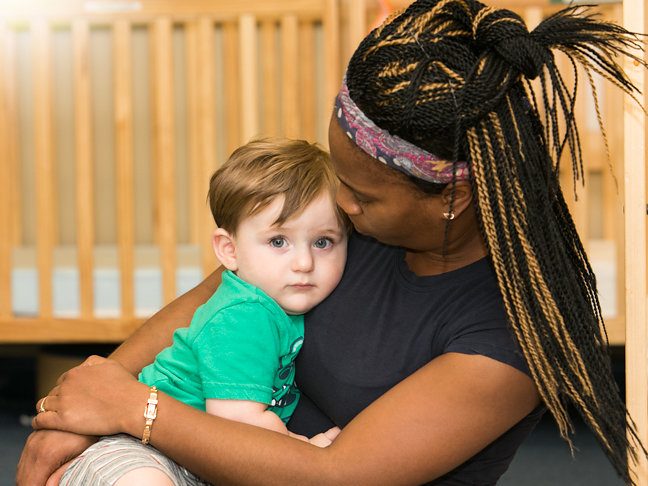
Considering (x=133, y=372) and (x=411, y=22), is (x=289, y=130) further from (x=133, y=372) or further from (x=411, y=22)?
(x=411, y=22)

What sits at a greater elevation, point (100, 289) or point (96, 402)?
point (96, 402)

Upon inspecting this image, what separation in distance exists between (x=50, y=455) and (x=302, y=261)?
1.40ft

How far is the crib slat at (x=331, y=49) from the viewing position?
2.75m

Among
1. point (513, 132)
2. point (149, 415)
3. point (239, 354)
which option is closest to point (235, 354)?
point (239, 354)

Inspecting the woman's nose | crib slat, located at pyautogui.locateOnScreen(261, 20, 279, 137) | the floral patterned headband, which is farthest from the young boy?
crib slat, located at pyautogui.locateOnScreen(261, 20, 279, 137)

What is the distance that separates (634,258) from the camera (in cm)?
118

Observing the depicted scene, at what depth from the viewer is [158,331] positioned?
1.48 m

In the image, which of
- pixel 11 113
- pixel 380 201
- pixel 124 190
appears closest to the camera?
pixel 380 201

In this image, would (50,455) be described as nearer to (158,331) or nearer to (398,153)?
(158,331)

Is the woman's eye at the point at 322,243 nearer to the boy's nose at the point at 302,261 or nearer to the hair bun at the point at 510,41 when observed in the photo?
the boy's nose at the point at 302,261

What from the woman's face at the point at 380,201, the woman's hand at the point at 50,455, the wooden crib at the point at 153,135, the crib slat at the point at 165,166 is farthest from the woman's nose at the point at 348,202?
the crib slat at the point at 165,166

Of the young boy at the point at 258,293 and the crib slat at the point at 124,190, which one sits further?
the crib slat at the point at 124,190

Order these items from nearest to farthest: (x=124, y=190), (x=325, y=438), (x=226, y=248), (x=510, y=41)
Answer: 1. (x=510, y=41)
2. (x=325, y=438)
3. (x=226, y=248)
4. (x=124, y=190)

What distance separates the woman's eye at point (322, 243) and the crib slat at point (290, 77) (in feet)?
4.90
